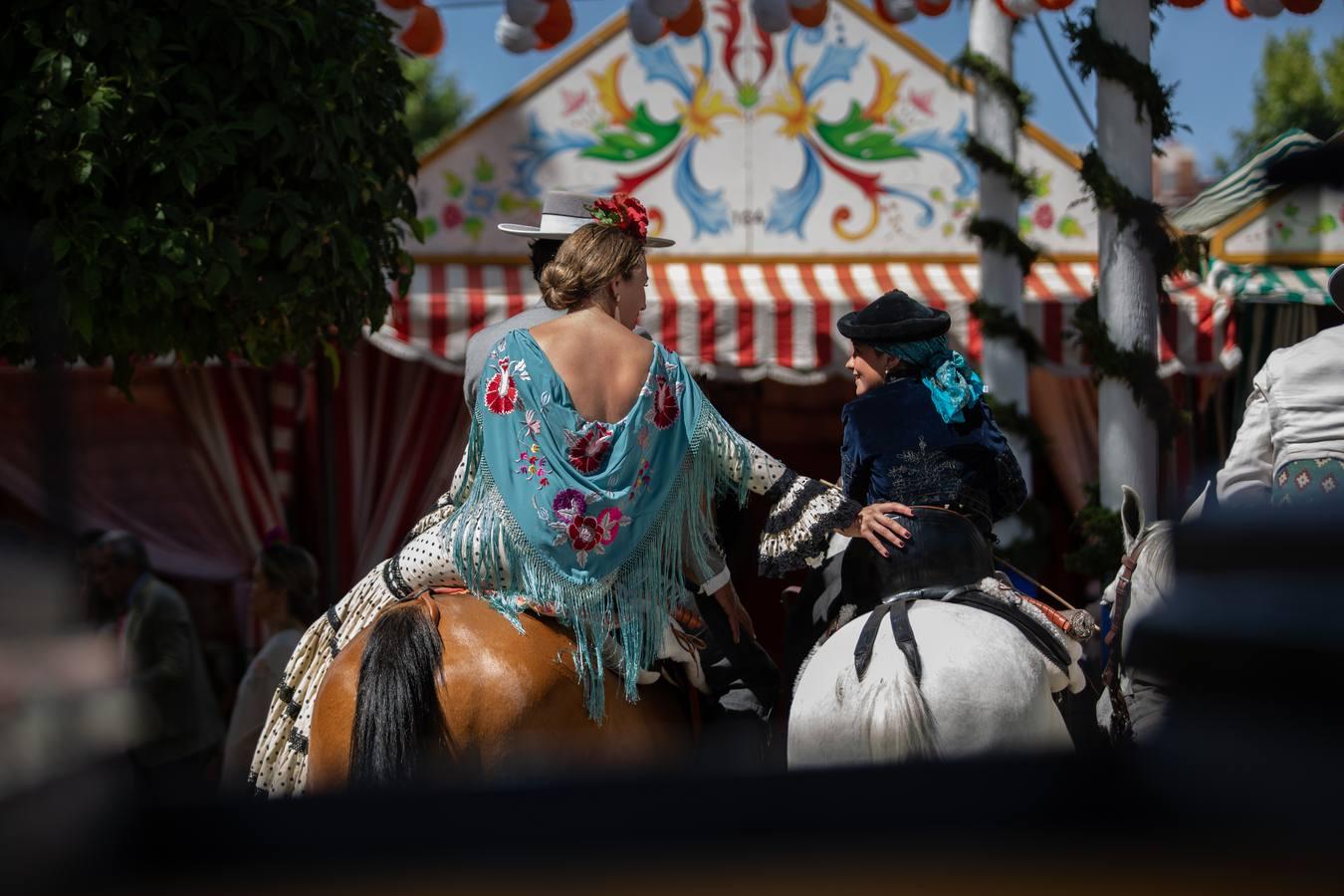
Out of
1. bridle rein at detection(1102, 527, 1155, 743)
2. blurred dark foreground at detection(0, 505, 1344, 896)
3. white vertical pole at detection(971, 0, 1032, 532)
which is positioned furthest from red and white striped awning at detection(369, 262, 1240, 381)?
blurred dark foreground at detection(0, 505, 1344, 896)

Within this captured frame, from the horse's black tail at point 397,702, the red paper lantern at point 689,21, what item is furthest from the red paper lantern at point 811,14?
the horse's black tail at point 397,702

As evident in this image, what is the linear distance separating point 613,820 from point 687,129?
763cm

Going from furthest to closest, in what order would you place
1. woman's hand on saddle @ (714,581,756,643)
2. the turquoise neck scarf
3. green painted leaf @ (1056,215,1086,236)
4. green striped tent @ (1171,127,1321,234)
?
green painted leaf @ (1056,215,1086,236) < the turquoise neck scarf < woman's hand on saddle @ (714,581,756,643) < green striped tent @ (1171,127,1321,234)

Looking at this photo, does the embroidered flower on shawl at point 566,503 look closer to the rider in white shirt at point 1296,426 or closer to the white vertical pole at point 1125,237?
the rider in white shirt at point 1296,426

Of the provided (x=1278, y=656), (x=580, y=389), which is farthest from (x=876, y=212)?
(x=1278, y=656)

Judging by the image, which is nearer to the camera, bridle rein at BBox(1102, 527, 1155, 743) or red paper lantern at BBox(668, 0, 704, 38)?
bridle rein at BBox(1102, 527, 1155, 743)

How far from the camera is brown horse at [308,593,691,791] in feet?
9.90

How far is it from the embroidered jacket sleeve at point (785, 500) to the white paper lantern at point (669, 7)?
12.1 feet

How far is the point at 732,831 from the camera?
1634 mm

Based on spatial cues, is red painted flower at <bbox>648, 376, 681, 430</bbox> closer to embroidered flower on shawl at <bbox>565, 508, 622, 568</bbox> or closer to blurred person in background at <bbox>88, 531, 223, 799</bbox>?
embroidered flower on shawl at <bbox>565, 508, 622, 568</bbox>

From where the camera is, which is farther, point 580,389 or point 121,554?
point 121,554

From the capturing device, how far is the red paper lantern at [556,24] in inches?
266

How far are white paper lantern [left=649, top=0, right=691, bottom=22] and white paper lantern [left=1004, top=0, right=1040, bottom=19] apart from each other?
142 centimetres

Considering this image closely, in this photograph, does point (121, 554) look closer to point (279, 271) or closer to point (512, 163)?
point (279, 271)
